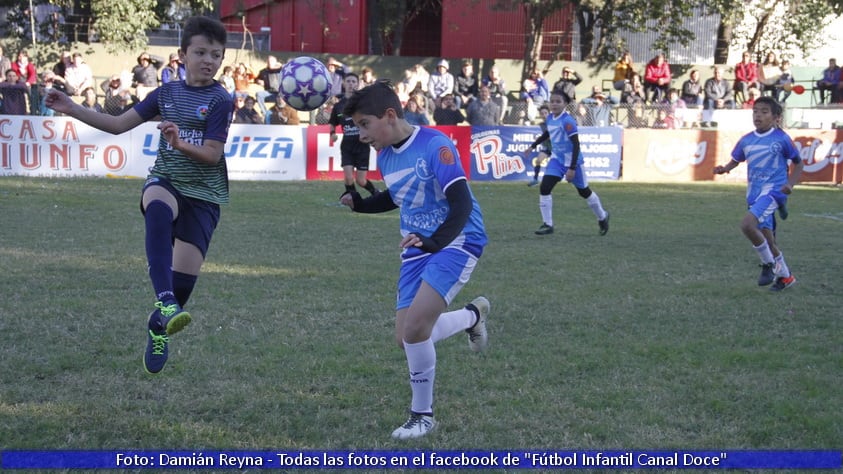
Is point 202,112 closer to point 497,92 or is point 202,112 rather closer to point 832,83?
point 497,92

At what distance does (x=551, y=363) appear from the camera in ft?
20.1

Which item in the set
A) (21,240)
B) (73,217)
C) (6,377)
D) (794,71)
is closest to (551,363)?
(6,377)

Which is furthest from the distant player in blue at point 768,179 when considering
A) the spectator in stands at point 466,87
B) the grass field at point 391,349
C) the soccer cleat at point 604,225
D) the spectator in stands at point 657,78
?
the spectator in stands at point 657,78

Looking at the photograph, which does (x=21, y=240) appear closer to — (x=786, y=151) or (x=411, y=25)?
(x=786, y=151)

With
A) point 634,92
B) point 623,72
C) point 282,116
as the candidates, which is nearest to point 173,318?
point 282,116

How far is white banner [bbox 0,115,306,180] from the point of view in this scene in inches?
739

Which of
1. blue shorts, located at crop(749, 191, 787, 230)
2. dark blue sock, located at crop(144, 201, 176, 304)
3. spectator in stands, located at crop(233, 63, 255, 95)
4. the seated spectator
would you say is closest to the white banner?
spectator in stands, located at crop(233, 63, 255, 95)

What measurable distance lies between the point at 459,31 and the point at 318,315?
27541mm

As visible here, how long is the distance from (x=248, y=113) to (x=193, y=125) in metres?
15.4

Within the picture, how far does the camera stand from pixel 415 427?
4.71 meters

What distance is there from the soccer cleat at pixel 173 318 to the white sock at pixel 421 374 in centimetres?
112

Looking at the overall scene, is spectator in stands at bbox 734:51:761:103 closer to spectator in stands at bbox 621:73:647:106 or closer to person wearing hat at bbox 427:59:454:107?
spectator in stands at bbox 621:73:647:106

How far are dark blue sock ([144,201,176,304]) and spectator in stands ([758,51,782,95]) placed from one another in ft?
80.5

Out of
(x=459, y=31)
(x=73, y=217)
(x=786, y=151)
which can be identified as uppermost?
(x=459, y=31)
